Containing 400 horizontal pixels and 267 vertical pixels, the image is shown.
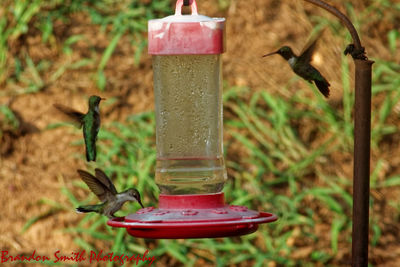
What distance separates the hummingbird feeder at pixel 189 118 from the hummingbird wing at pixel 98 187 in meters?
0.42

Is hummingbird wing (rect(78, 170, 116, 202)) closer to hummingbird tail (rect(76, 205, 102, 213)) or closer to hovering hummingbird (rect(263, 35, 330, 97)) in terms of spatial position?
hummingbird tail (rect(76, 205, 102, 213))

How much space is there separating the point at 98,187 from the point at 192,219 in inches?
46.0

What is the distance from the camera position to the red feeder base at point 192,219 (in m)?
2.75

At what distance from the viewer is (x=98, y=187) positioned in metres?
3.90

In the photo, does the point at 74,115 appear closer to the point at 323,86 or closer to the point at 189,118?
the point at 189,118

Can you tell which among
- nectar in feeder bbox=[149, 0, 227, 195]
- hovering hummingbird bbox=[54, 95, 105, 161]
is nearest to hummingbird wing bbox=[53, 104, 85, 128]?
hovering hummingbird bbox=[54, 95, 105, 161]

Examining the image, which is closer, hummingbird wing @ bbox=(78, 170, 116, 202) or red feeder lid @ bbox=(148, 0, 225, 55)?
red feeder lid @ bbox=(148, 0, 225, 55)

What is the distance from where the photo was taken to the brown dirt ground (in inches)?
232

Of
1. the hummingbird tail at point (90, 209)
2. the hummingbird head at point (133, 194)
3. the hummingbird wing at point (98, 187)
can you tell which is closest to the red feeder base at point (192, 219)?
the hummingbird head at point (133, 194)

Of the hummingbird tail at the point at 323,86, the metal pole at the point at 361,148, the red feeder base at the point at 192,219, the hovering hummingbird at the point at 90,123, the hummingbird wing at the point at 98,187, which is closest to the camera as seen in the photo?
the metal pole at the point at 361,148

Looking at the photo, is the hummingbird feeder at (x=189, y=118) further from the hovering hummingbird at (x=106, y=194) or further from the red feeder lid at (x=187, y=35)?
the hovering hummingbird at (x=106, y=194)

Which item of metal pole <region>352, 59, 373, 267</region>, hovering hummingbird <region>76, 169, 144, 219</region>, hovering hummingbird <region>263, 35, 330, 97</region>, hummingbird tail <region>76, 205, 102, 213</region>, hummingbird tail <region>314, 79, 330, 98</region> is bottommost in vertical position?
hummingbird tail <region>76, 205, 102, 213</region>

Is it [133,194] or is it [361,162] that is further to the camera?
[133,194]

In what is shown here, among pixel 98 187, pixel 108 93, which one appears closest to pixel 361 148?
pixel 98 187
